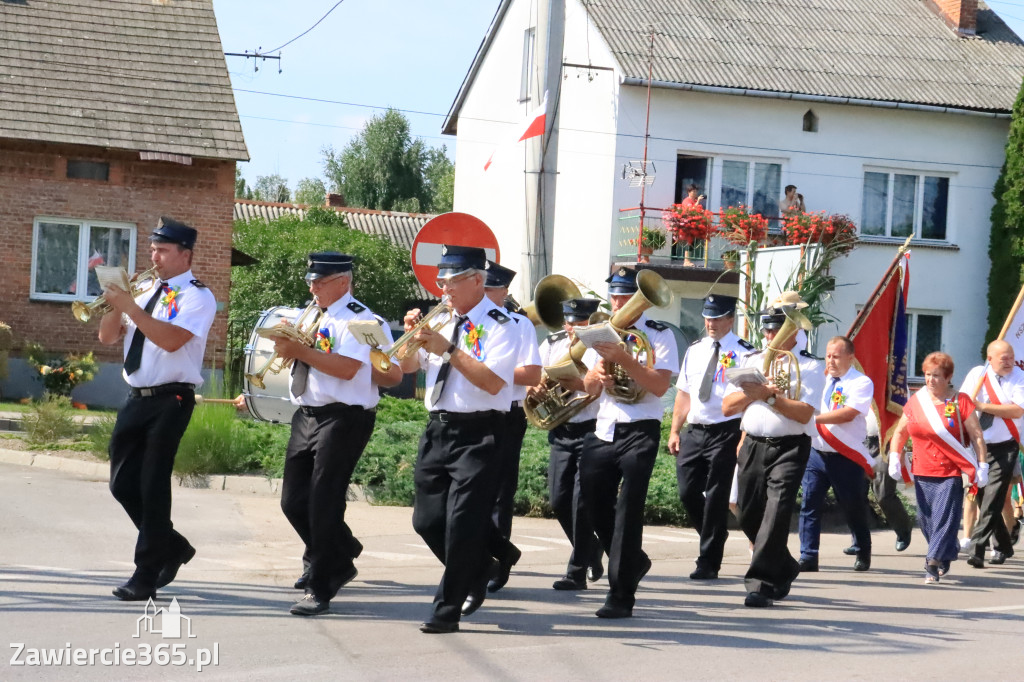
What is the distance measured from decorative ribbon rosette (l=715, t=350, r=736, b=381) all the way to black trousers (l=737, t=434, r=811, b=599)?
1.85 feet

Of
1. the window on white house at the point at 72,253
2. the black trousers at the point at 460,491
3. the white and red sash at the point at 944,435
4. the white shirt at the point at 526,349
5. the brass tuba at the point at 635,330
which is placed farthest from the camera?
the window on white house at the point at 72,253

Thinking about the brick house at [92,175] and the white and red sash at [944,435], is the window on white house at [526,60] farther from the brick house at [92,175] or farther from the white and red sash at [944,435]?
the white and red sash at [944,435]

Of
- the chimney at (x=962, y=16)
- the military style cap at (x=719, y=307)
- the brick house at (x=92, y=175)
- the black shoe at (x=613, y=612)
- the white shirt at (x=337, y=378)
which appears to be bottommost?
the black shoe at (x=613, y=612)

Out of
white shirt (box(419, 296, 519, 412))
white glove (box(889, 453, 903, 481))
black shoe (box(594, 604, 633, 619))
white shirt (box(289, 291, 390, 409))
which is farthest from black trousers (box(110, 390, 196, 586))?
white glove (box(889, 453, 903, 481))

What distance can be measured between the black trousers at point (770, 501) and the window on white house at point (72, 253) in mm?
15380

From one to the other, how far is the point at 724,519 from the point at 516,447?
1.90 metres

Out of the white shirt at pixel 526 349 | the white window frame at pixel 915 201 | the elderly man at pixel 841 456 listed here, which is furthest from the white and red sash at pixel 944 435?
the white window frame at pixel 915 201

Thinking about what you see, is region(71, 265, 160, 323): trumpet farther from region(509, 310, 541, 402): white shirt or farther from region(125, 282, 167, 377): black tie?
region(509, 310, 541, 402): white shirt

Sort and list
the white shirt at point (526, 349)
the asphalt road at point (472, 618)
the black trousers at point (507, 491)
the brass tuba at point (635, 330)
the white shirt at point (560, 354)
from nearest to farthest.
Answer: the asphalt road at point (472, 618) → the white shirt at point (526, 349) → the brass tuba at point (635, 330) → the black trousers at point (507, 491) → the white shirt at point (560, 354)

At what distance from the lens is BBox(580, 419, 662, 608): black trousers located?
763cm

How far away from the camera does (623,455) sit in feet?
25.4

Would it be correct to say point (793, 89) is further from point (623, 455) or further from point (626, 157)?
point (623, 455)

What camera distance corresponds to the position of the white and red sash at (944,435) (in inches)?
398

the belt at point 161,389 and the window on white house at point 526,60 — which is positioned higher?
the window on white house at point 526,60
